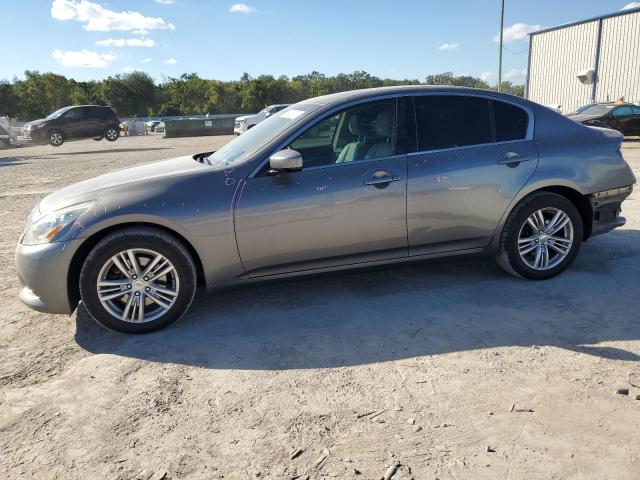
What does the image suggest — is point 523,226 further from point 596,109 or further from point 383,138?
point 596,109

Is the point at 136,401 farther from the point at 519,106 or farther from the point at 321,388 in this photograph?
the point at 519,106

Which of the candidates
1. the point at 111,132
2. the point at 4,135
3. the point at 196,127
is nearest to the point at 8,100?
the point at 196,127

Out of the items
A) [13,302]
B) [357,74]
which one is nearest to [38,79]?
[357,74]

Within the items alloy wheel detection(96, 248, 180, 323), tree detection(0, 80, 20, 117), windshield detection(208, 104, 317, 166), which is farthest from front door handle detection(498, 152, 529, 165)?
tree detection(0, 80, 20, 117)

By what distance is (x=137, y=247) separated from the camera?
3500 mm

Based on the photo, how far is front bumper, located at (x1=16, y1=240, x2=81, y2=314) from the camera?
3.41 m

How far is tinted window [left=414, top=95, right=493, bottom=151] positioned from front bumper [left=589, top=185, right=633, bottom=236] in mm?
1157

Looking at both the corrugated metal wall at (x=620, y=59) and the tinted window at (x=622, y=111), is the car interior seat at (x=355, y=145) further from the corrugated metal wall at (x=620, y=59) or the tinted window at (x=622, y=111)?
the corrugated metal wall at (x=620, y=59)

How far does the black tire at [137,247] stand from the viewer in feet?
Answer: 11.3

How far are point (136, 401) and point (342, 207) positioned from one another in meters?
1.90

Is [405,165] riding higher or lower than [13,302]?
higher

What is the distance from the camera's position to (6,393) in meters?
2.92

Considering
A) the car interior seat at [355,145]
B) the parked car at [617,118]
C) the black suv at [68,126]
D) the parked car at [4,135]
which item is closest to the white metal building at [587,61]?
the parked car at [617,118]

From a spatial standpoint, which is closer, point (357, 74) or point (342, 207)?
point (342, 207)
